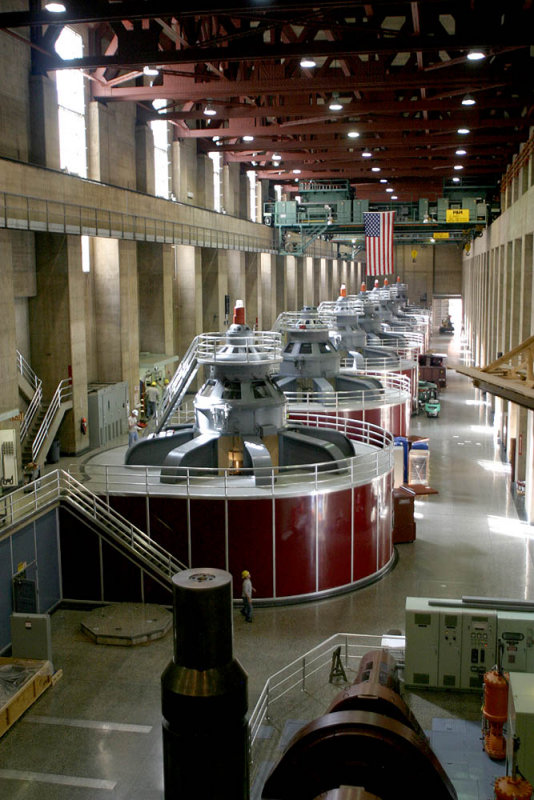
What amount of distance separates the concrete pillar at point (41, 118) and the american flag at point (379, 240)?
21.6 m

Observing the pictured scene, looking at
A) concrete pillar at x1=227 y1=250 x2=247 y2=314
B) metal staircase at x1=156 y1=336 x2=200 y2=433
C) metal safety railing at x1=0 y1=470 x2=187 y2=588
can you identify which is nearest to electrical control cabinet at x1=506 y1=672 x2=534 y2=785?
metal safety railing at x1=0 y1=470 x2=187 y2=588

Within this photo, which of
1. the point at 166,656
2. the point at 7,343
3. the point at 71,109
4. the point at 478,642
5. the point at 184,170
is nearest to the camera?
the point at 478,642

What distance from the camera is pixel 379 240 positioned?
4238cm

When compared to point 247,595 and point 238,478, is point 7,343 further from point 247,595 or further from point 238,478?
point 247,595

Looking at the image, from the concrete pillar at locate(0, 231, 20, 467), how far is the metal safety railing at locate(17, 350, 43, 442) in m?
2.41

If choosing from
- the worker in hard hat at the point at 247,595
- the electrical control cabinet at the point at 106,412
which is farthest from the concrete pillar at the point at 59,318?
the worker in hard hat at the point at 247,595

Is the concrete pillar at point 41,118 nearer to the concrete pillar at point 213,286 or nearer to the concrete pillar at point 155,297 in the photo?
the concrete pillar at point 155,297

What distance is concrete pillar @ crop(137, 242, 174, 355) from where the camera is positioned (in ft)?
113

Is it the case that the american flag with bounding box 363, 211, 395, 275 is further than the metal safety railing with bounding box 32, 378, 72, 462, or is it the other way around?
the american flag with bounding box 363, 211, 395, 275

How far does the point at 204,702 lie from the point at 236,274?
153ft

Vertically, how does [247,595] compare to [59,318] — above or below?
below

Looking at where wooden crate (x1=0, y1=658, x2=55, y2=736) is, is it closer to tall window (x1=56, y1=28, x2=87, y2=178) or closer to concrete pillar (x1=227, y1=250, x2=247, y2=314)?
tall window (x1=56, y1=28, x2=87, y2=178)

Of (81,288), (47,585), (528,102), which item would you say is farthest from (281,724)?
(528,102)

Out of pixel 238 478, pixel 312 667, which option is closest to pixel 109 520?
pixel 238 478
